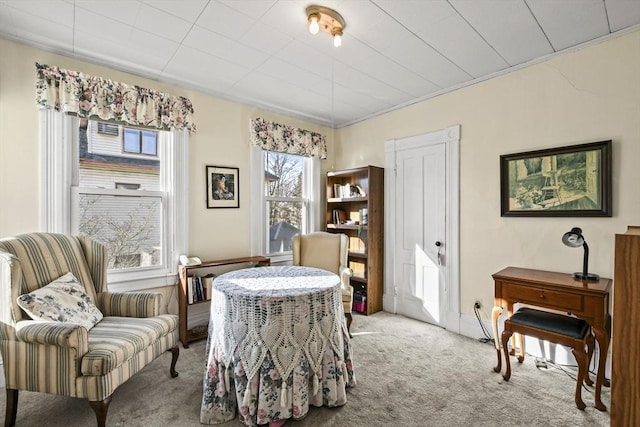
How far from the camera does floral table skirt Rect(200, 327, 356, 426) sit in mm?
1708

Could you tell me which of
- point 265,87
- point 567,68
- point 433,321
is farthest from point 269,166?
point 567,68

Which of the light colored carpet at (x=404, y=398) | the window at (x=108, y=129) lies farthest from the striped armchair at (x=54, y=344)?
the window at (x=108, y=129)

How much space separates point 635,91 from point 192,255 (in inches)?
157

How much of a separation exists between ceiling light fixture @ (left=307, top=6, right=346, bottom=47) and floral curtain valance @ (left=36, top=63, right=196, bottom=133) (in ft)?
5.51

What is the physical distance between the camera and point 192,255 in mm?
3203

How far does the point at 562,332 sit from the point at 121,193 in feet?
12.2

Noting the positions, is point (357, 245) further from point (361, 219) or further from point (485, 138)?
point (485, 138)

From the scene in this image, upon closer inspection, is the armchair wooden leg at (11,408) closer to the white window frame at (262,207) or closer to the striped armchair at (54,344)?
the striped armchair at (54,344)

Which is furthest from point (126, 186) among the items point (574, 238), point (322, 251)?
point (574, 238)

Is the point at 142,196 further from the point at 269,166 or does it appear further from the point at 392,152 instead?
the point at 392,152

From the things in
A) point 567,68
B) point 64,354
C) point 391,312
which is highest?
point 567,68

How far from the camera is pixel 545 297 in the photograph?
2.22m

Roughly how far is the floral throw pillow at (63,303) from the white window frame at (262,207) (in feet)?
5.77

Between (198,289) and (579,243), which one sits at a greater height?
(579,243)
